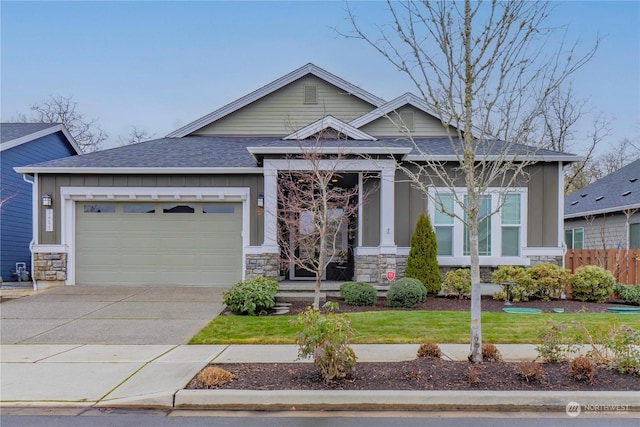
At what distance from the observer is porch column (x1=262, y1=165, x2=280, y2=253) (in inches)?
443

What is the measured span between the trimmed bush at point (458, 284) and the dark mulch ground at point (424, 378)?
5.46 metres

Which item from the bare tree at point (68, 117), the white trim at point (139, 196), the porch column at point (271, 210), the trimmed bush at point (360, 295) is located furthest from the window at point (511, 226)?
the bare tree at point (68, 117)

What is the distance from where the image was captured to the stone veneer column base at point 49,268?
12367mm

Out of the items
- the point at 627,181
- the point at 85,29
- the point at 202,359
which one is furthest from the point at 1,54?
the point at 627,181

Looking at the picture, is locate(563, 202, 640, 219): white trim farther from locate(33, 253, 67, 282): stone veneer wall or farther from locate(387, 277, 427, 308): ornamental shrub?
Result: locate(33, 253, 67, 282): stone veneer wall

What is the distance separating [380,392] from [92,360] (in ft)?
13.4

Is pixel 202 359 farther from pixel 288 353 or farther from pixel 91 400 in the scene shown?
pixel 91 400

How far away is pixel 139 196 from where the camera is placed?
12.5 metres

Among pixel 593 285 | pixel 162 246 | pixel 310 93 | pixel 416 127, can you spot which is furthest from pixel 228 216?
pixel 593 285

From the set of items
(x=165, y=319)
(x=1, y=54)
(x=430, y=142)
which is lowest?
(x=165, y=319)

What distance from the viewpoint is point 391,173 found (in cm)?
1125

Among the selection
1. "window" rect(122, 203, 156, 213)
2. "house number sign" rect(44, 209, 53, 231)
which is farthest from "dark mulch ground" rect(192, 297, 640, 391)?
"house number sign" rect(44, 209, 53, 231)

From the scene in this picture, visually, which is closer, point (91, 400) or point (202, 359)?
point (91, 400)

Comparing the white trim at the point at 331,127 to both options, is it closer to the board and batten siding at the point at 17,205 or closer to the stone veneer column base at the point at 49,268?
the stone veneer column base at the point at 49,268
